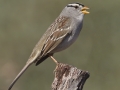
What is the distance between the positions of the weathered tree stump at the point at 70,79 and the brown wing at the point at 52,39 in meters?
1.82

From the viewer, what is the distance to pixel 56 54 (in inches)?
596

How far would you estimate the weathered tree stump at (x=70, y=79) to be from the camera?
29.3ft

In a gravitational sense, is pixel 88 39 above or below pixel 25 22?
below

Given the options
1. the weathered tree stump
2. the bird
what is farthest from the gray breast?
the weathered tree stump

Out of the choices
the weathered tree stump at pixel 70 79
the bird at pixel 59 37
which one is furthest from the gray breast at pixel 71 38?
the weathered tree stump at pixel 70 79

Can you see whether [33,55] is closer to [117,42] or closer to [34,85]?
[34,85]

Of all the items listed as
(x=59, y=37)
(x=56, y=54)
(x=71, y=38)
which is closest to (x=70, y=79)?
(x=71, y=38)

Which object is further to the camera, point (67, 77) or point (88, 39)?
point (88, 39)

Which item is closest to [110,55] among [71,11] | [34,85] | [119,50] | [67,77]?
[119,50]

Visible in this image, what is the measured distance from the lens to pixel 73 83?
895 cm

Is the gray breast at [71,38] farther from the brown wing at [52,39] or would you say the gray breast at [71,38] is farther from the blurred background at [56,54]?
the blurred background at [56,54]

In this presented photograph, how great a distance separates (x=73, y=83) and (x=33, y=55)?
7.40 ft

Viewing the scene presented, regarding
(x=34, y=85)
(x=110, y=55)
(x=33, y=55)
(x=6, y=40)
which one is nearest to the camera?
(x=33, y=55)

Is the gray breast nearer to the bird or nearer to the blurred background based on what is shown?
the bird
